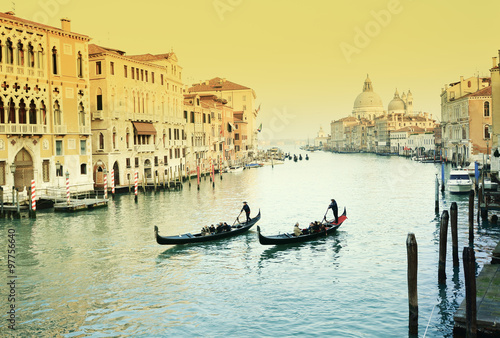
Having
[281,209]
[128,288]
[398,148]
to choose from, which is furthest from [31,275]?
[398,148]

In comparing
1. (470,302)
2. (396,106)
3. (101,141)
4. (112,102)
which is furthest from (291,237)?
(396,106)

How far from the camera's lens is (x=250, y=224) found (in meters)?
20.9

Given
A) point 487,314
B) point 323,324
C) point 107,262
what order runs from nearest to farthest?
point 487,314
point 323,324
point 107,262

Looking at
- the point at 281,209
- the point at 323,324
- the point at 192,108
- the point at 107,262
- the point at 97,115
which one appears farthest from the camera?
the point at 192,108

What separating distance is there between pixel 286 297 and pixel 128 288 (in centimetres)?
416

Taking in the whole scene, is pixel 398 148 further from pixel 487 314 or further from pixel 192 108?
pixel 487 314

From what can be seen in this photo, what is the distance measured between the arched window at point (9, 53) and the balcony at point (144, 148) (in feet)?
42.6

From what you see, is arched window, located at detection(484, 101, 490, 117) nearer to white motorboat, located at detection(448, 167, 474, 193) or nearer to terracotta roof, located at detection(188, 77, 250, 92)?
white motorboat, located at detection(448, 167, 474, 193)

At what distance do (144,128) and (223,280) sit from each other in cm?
2840

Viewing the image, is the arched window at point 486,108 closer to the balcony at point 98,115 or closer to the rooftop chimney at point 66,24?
the balcony at point 98,115

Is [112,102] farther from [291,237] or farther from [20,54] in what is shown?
[291,237]

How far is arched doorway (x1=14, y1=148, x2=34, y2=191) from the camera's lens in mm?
28875

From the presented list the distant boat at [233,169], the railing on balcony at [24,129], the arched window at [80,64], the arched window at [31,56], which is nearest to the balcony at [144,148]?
the arched window at [80,64]

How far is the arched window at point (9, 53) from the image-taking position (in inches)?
1107
